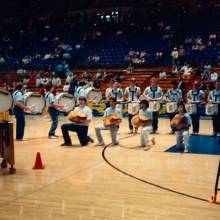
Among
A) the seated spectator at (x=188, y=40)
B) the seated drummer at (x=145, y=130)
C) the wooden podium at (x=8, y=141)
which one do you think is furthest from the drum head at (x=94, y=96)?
the seated spectator at (x=188, y=40)

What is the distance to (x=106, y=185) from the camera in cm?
709

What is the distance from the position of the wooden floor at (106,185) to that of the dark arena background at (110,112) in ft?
0.07

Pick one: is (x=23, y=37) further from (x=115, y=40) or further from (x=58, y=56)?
(x=115, y=40)

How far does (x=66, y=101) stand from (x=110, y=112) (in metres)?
1.77

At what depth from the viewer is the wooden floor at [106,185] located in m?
5.63

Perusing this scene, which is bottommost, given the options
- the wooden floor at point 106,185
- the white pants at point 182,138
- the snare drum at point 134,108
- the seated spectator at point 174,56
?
the wooden floor at point 106,185

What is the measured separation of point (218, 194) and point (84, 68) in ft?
72.0

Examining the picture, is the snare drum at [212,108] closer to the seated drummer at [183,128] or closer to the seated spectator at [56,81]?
the seated drummer at [183,128]

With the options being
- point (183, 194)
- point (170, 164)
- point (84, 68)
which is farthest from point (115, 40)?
point (183, 194)

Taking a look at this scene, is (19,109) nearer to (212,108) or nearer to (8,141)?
(8,141)

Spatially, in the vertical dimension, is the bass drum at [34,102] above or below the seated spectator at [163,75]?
below

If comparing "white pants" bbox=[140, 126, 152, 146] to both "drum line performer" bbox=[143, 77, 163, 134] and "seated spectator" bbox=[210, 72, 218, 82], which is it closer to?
"drum line performer" bbox=[143, 77, 163, 134]

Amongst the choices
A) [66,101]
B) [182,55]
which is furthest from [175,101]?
[182,55]

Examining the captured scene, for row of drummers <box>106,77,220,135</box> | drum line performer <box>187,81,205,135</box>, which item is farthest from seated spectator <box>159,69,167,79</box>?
drum line performer <box>187,81,205,135</box>
